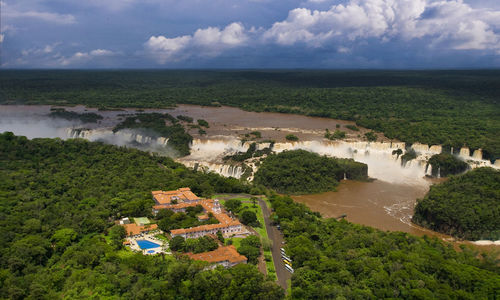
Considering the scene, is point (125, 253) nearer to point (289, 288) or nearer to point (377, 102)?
point (289, 288)

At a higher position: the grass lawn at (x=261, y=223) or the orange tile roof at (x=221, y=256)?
the orange tile roof at (x=221, y=256)

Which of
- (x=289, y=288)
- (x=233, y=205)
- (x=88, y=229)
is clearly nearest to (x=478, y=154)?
(x=233, y=205)

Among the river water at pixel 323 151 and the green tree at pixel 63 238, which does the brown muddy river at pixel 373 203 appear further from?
the green tree at pixel 63 238

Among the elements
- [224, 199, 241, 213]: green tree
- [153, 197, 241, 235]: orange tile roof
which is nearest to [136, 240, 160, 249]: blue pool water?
[153, 197, 241, 235]: orange tile roof

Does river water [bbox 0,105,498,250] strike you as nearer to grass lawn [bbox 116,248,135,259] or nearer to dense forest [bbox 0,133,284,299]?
dense forest [bbox 0,133,284,299]

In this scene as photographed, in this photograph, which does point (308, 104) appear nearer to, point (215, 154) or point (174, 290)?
point (215, 154)

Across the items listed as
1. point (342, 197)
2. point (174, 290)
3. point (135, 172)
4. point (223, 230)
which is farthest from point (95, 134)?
point (174, 290)

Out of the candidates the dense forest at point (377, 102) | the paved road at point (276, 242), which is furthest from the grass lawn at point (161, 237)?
the dense forest at point (377, 102)
